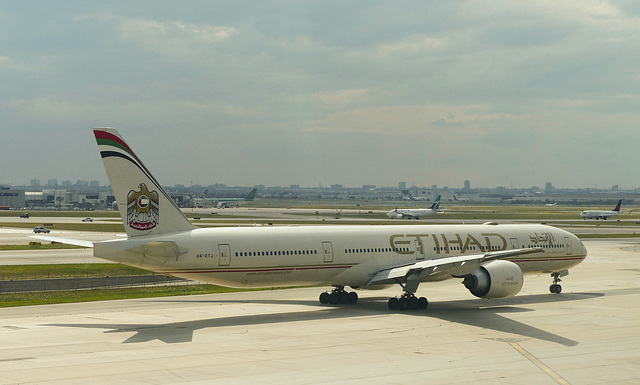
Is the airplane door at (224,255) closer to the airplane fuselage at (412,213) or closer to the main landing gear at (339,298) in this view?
the main landing gear at (339,298)

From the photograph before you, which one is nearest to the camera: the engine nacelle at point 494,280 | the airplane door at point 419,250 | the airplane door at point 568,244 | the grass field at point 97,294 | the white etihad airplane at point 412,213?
the engine nacelle at point 494,280

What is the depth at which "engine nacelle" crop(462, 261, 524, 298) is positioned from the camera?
35281 millimetres

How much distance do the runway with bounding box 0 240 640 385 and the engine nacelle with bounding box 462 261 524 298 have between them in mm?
1145

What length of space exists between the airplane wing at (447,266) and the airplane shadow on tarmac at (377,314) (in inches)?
67.0

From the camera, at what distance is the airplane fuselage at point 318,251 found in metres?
32.4

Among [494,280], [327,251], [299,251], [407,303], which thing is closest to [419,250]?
[407,303]

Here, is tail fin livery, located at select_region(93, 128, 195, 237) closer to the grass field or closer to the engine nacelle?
the grass field

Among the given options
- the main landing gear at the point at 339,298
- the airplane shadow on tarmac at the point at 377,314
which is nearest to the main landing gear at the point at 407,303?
the airplane shadow on tarmac at the point at 377,314

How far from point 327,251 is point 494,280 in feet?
28.1

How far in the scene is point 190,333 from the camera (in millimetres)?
29328

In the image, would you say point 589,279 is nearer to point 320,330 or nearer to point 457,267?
point 457,267

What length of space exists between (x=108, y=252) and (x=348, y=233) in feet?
42.8

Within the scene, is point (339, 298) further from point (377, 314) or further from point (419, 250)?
point (419, 250)

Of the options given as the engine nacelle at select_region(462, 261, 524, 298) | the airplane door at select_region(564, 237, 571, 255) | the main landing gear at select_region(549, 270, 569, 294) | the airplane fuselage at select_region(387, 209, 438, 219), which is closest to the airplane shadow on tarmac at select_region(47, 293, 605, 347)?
the main landing gear at select_region(549, 270, 569, 294)
